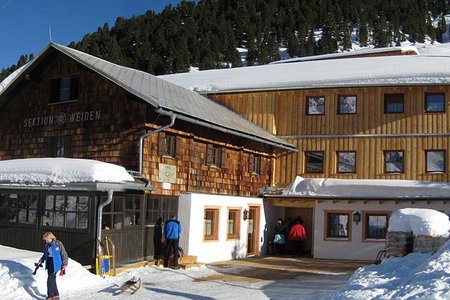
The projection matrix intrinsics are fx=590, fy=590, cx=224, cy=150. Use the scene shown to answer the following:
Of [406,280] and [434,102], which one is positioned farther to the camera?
[434,102]

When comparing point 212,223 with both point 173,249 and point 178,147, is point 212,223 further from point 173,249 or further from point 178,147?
point 173,249

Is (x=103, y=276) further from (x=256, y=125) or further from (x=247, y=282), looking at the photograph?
(x=256, y=125)

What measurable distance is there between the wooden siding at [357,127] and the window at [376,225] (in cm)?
172

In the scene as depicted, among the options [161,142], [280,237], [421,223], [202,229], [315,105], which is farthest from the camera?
[315,105]

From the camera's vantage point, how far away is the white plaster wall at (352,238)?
818 inches

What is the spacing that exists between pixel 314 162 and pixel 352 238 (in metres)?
3.54

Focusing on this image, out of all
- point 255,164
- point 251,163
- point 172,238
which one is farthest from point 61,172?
point 255,164

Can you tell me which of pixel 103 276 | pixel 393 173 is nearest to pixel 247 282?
pixel 103 276

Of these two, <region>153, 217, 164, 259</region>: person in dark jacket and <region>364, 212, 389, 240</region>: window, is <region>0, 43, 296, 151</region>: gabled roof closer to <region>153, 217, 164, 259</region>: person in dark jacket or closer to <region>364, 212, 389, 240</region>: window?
<region>153, 217, 164, 259</region>: person in dark jacket

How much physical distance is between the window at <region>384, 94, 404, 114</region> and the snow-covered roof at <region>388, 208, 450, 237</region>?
10.1m

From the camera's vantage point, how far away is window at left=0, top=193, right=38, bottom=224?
615 inches

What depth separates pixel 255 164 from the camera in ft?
71.9

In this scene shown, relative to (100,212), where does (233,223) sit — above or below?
below

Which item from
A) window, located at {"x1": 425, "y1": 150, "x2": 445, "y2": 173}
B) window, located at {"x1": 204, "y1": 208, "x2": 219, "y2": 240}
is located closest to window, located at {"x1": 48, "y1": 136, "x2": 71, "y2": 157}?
window, located at {"x1": 204, "y1": 208, "x2": 219, "y2": 240}
